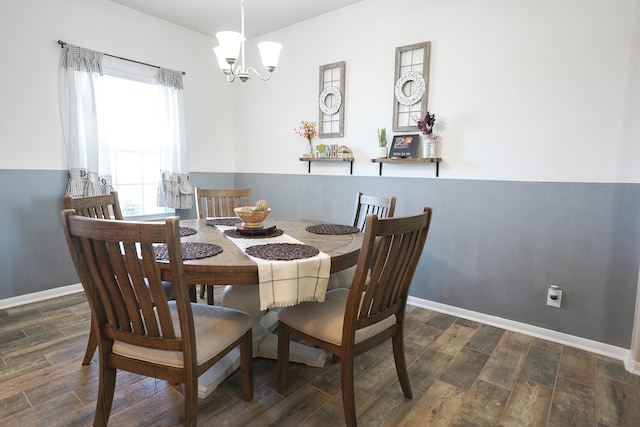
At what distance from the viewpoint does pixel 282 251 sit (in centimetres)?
166

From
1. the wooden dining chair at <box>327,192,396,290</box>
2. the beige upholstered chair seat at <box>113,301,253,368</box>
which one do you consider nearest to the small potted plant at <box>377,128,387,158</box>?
the wooden dining chair at <box>327,192,396,290</box>

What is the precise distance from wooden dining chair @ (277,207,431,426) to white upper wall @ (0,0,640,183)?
4.75ft

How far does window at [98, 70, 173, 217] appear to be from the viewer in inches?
134

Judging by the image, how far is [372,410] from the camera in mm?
1707

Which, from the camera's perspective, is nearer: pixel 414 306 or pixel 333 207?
pixel 414 306

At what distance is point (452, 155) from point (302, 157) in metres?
1.47

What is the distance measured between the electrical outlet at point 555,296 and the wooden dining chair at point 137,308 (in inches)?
85.9

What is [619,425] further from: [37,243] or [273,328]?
[37,243]

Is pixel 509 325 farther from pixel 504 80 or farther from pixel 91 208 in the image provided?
pixel 91 208

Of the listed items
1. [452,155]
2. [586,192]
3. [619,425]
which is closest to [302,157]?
[452,155]

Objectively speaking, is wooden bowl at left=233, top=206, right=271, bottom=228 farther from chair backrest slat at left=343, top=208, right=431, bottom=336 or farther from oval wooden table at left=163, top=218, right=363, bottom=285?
chair backrest slat at left=343, top=208, right=431, bottom=336

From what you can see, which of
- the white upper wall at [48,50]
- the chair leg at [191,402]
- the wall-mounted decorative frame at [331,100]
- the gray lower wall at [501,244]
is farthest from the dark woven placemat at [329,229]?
the white upper wall at [48,50]

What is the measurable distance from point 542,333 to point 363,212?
152cm

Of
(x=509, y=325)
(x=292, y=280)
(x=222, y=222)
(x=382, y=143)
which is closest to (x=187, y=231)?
(x=222, y=222)
